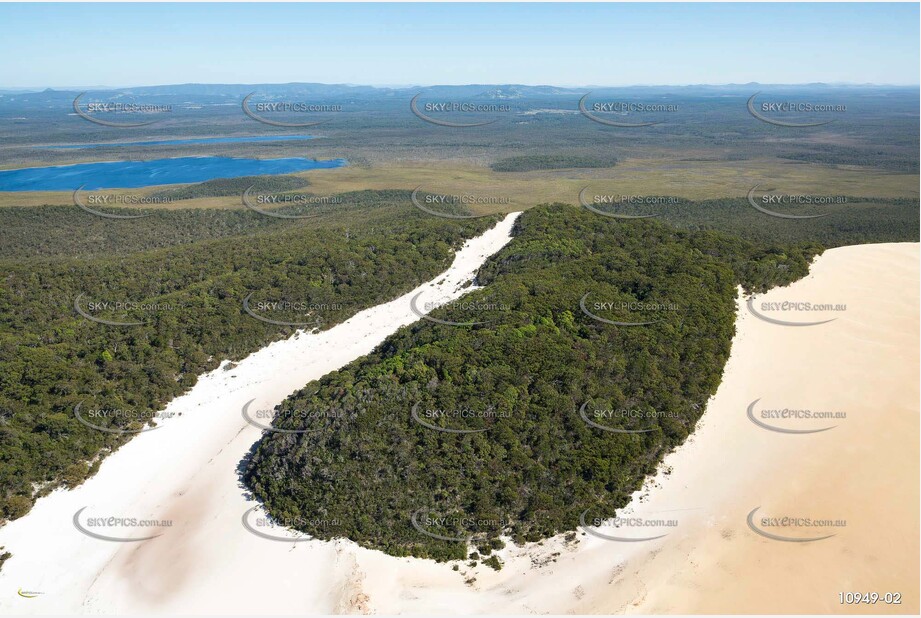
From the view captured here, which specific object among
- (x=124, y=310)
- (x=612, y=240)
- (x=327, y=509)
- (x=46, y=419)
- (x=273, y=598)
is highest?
(x=612, y=240)

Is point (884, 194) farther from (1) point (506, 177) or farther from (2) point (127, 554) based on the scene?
(2) point (127, 554)

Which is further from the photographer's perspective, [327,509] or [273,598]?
[327,509]

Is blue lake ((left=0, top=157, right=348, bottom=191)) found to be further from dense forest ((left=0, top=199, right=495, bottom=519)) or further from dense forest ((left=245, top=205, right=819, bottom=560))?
dense forest ((left=245, top=205, right=819, bottom=560))

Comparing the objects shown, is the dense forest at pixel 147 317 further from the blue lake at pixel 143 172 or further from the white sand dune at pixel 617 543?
the blue lake at pixel 143 172

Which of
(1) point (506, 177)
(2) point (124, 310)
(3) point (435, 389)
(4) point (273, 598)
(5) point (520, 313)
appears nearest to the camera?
(4) point (273, 598)

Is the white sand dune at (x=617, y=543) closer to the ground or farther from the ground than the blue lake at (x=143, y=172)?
closer to the ground

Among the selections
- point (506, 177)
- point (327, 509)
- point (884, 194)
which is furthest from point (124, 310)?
point (884, 194)

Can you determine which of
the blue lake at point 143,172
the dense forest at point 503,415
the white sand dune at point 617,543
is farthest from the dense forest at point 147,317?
the blue lake at point 143,172

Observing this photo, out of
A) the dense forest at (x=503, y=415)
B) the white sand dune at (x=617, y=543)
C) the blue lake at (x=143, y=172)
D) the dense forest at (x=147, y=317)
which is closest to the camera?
the white sand dune at (x=617, y=543)
